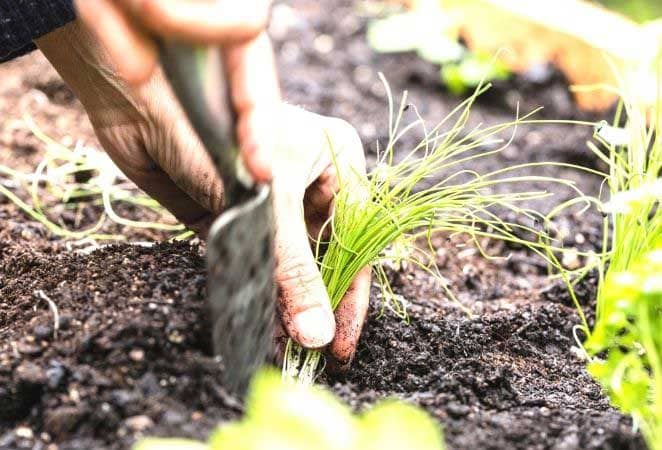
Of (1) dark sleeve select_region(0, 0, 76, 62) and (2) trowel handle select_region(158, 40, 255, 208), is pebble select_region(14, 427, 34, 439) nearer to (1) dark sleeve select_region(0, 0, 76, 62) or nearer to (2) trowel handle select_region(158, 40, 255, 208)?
(2) trowel handle select_region(158, 40, 255, 208)

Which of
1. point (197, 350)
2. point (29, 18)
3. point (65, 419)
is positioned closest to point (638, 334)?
point (197, 350)

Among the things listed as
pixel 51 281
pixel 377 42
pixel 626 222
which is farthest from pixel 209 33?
pixel 377 42

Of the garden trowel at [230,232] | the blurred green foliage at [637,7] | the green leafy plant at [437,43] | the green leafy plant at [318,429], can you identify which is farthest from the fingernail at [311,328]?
the blurred green foliage at [637,7]

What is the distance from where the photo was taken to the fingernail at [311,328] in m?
1.38

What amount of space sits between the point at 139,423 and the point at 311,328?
0.41 meters

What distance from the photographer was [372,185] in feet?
4.80

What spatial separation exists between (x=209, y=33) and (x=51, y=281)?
69 cm

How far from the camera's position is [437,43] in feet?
10.0

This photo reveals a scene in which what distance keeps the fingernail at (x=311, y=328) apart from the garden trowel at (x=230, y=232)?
22cm

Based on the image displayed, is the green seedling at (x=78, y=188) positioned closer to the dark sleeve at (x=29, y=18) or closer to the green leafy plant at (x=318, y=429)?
the dark sleeve at (x=29, y=18)

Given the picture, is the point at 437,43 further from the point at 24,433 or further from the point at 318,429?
the point at 318,429

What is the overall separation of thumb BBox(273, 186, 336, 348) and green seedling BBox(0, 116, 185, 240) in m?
0.69

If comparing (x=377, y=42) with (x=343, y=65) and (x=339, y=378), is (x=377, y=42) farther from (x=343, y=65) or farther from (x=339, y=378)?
(x=339, y=378)

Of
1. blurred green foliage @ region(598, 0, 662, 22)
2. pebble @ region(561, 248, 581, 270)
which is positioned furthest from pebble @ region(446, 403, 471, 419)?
blurred green foliage @ region(598, 0, 662, 22)
